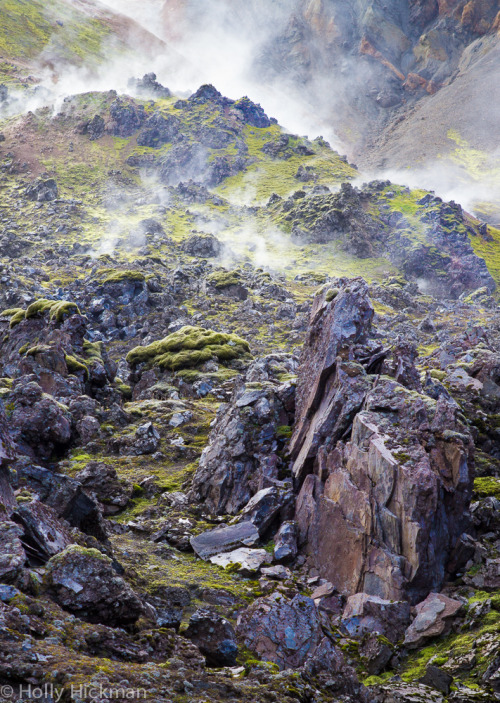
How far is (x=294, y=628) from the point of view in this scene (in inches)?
523

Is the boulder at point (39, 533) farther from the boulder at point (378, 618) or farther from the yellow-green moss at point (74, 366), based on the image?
the yellow-green moss at point (74, 366)

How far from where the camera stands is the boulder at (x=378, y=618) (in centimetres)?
1452

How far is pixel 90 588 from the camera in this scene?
441 inches

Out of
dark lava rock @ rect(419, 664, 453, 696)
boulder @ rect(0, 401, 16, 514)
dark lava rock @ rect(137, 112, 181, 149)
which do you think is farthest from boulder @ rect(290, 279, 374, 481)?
dark lava rock @ rect(137, 112, 181, 149)

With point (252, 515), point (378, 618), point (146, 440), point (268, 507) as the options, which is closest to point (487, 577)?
point (378, 618)

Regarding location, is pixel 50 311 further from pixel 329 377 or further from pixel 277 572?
pixel 277 572

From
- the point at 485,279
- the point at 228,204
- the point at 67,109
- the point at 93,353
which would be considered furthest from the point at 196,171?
the point at 93,353

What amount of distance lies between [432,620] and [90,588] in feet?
32.6

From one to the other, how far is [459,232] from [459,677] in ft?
487

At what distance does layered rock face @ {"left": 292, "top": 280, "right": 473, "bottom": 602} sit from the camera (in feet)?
53.6

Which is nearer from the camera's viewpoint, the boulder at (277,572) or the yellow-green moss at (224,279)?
the boulder at (277,572)

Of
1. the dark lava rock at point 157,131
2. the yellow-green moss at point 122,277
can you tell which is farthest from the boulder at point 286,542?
the dark lava rock at point 157,131

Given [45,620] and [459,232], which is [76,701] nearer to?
[45,620]

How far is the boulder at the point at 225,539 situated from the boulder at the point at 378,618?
229 inches
